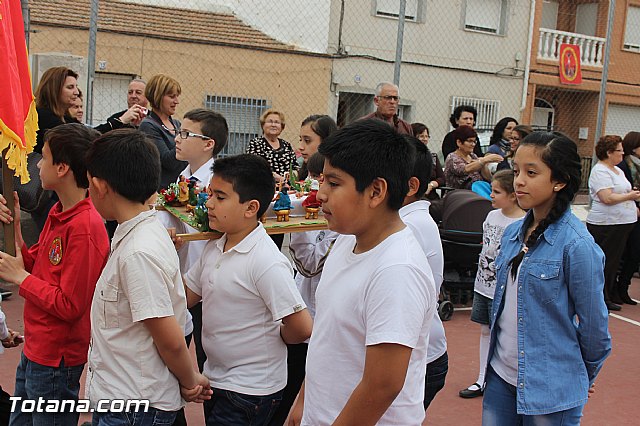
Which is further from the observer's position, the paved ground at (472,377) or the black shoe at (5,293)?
the black shoe at (5,293)

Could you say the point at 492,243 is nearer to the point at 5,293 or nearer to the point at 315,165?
the point at 315,165

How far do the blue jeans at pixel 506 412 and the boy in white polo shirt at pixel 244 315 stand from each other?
846 mm

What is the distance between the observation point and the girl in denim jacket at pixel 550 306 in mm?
2986

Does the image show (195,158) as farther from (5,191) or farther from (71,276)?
(71,276)

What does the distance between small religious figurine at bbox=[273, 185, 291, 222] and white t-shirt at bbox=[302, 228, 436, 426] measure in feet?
5.43

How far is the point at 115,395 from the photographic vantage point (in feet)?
9.04

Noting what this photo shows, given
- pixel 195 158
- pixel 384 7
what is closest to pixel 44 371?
pixel 195 158

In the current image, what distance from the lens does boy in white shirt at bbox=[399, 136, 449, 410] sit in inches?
131

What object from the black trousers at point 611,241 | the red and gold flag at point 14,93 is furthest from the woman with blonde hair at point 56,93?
the black trousers at point 611,241

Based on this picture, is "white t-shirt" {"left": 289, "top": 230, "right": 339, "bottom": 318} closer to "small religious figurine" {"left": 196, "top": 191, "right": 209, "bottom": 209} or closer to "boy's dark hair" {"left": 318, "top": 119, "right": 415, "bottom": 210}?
"small religious figurine" {"left": 196, "top": 191, "right": 209, "bottom": 209}

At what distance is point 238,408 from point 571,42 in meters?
18.6

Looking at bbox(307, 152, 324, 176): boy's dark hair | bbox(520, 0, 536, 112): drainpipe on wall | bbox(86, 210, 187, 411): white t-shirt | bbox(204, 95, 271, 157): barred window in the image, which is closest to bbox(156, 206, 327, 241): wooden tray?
bbox(307, 152, 324, 176): boy's dark hair

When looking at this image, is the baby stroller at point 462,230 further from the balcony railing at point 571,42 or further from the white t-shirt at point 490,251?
the balcony railing at point 571,42

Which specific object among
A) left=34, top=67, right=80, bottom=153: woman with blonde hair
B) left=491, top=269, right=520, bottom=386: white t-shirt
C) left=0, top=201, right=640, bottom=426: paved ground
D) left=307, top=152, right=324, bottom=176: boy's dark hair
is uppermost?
left=34, top=67, right=80, bottom=153: woman with blonde hair
